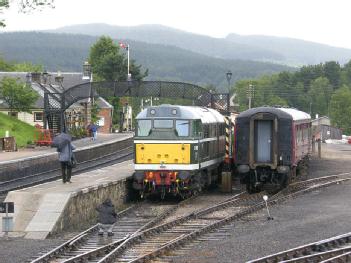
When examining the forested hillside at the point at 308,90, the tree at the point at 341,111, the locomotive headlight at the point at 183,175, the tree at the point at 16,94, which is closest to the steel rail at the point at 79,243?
the locomotive headlight at the point at 183,175

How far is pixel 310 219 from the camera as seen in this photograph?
69.8ft

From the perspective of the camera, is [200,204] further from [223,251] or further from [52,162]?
[52,162]

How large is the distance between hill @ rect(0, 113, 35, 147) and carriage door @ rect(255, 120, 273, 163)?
83.9ft

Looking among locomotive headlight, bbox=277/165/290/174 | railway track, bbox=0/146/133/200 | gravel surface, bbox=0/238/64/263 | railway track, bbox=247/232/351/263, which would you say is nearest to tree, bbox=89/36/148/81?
railway track, bbox=0/146/133/200

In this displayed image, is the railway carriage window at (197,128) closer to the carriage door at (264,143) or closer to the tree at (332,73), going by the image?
the carriage door at (264,143)

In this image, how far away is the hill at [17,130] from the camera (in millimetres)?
52309

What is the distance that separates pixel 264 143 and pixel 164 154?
436cm

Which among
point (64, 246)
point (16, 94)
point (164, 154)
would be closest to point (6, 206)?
point (64, 246)

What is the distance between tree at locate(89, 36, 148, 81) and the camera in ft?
A: 334

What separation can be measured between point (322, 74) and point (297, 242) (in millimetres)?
170133

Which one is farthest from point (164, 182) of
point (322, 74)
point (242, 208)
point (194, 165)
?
point (322, 74)

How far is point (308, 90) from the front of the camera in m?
170

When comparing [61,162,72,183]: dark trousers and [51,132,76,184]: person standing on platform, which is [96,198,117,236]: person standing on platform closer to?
[51,132,76,184]: person standing on platform

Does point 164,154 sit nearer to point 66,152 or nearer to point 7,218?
point 66,152
